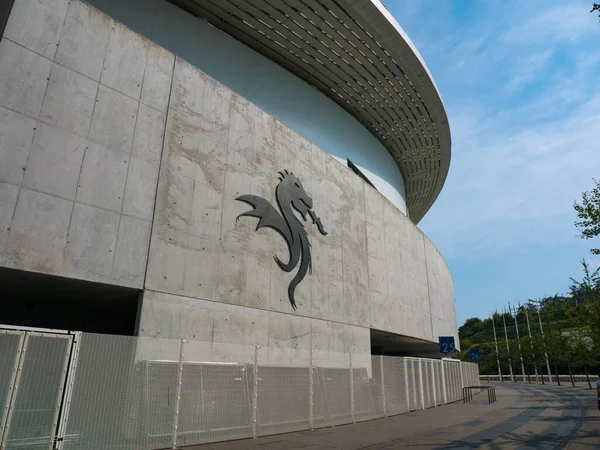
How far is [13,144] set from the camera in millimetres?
7637

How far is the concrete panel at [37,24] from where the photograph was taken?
818 cm

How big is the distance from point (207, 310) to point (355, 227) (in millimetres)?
9471

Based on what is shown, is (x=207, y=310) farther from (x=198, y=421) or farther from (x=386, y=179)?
(x=386, y=179)

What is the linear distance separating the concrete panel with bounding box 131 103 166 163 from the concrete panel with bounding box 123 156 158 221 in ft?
0.69

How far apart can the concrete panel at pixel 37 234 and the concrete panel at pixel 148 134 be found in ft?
7.41

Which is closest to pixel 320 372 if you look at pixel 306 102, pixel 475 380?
pixel 306 102

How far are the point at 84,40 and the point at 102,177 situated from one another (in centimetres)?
333

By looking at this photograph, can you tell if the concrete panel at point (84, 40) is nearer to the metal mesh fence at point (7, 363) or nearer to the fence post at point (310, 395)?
the metal mesh fence at point (7, 363)

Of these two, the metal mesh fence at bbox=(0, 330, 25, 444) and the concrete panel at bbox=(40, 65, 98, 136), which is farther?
the concrete panel at bbox=(40, 65, 98, 136)

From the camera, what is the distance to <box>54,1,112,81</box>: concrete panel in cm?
886

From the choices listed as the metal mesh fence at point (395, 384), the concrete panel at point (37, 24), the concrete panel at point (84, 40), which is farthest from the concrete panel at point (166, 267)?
the metal mesh fence at point (395, 384)

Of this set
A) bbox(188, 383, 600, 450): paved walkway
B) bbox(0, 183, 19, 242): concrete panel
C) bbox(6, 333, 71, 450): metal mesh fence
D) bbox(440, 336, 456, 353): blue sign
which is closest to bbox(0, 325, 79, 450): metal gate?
bbox(6, 333, 71, 450): metal mesh fence

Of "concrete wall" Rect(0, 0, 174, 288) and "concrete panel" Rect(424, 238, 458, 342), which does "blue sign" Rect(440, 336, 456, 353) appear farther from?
"concrete wall" Rect(0, 0, 174, 288)

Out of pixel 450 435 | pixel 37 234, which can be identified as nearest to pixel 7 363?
pixel 37 234
